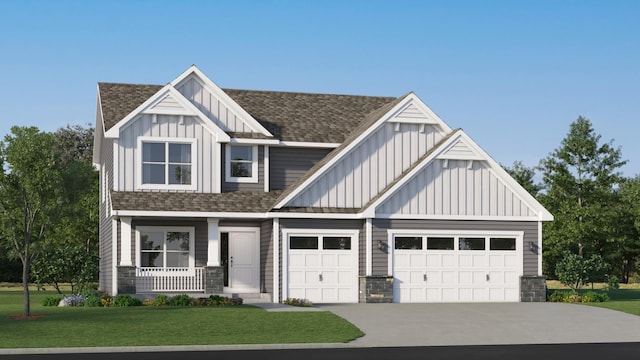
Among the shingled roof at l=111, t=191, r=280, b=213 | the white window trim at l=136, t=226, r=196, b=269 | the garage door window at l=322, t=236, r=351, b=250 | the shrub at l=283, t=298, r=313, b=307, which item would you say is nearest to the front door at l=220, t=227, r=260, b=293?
the white window trim at l=136, t=226, r=196, b=269

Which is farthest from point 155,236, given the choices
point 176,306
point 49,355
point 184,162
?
point 49,355

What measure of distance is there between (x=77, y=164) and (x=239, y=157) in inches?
398

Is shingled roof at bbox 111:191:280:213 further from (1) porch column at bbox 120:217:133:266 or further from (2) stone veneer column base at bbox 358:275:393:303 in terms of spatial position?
(2) stone veneer column base at bbox 358:275:393:303

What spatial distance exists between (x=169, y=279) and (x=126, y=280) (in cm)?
161

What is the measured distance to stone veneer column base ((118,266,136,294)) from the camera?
3269 cm

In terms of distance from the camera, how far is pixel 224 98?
36688mm

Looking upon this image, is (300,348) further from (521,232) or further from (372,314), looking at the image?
(521,232)

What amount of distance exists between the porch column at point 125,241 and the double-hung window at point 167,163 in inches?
67.0

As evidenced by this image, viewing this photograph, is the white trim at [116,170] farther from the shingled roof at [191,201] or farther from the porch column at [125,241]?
the porch column at [125,241]

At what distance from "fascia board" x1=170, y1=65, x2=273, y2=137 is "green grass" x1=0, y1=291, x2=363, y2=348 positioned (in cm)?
1013

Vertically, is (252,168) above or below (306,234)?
above

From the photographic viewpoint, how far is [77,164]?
27.1 metres

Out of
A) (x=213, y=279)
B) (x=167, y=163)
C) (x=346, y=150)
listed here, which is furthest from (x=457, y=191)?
(x=167, y=163)

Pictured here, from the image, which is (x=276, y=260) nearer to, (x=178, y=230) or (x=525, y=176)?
(x=178, y=230)
